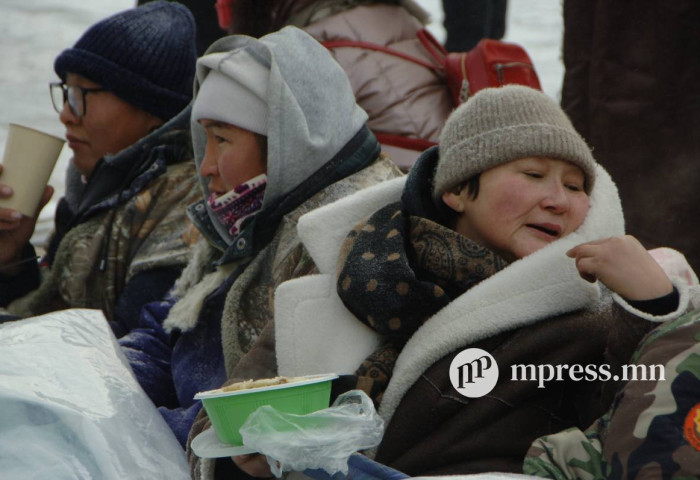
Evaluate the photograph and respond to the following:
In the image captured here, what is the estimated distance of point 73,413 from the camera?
1863 mm

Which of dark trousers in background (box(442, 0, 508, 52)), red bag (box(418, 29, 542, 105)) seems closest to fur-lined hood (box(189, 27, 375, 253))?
red bag (box(418, 29, 542, 105))

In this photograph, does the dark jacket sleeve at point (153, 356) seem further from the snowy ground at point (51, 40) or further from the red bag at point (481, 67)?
the snowy ground at point (51, 40)

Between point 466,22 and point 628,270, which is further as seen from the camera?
point 466,22

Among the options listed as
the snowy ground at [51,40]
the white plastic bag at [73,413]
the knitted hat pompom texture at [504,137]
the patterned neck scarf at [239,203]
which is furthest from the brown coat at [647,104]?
the snowy ground at [51,40]

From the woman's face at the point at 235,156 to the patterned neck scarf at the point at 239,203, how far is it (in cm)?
2

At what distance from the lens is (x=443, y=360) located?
6.22ft

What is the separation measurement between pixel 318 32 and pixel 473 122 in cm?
151

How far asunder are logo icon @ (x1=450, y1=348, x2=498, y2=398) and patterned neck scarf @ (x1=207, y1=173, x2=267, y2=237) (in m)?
0.94

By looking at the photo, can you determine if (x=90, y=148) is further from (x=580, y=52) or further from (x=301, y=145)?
(x=580, y=52)

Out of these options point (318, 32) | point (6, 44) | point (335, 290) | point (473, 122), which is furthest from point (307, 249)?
point (6, 44)

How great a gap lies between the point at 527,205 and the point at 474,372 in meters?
0.34

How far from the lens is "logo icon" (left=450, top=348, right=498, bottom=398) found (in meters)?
1.82

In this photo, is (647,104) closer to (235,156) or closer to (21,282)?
(235,156)

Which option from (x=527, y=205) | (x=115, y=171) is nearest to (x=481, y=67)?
(x=115, y=171)
